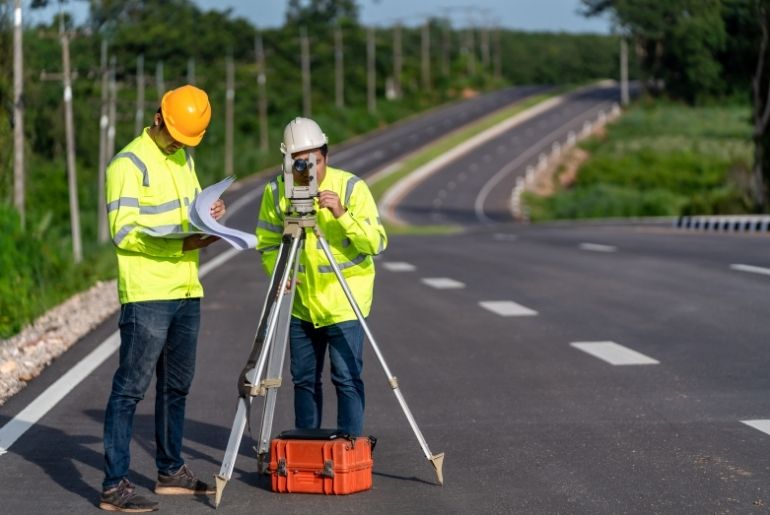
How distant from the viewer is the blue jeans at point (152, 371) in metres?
7.50

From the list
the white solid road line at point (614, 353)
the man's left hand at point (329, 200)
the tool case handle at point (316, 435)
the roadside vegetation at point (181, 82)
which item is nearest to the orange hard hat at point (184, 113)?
the man's left hand at point (329, 200)

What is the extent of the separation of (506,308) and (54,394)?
776 centimetres

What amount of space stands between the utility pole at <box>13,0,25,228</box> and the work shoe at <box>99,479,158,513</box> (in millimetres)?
25570

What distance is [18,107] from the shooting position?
34219 mm

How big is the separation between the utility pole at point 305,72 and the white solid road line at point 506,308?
100 metres

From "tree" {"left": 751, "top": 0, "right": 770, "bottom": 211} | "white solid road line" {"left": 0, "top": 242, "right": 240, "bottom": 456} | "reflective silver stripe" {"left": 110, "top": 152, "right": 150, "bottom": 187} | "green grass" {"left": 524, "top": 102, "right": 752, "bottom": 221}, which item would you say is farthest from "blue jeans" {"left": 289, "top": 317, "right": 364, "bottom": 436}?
"green grass" {"left": 524, "top": 102, "right": 752, "bottom": 221}

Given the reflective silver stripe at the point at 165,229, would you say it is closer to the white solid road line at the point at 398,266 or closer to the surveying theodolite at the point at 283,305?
the surveying theodolite at the point at 283,305

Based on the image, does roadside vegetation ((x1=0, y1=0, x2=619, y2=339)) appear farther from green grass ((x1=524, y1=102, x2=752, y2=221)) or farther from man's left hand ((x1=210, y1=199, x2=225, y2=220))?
green grass ((x1=524, y1=102, x2=752, y2=221))

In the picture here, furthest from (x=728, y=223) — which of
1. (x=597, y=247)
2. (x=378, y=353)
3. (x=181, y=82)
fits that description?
(x=181, y=82)

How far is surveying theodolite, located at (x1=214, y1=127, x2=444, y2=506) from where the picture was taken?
7332 mm

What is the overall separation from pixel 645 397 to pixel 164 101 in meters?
4.70

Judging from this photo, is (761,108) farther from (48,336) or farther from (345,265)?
(345,265)

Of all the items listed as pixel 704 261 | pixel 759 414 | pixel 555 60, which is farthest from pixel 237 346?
pixel 555 60

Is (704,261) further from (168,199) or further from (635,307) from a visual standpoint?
(168,199)
